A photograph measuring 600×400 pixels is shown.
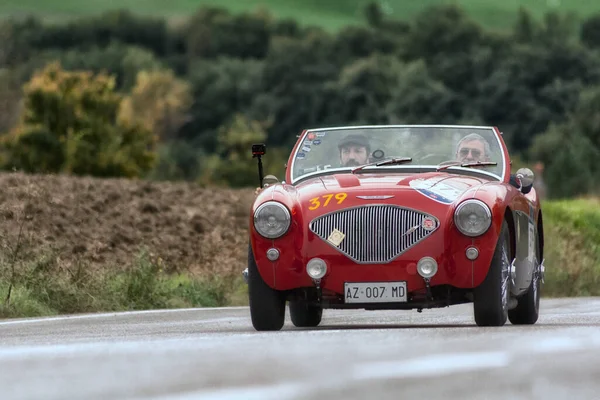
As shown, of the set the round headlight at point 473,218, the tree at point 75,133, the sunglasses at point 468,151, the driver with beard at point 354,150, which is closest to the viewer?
the round headlight at point 473,218

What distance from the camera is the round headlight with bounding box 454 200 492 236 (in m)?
11.0

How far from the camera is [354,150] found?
12617mm

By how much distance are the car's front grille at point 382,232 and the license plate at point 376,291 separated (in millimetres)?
166

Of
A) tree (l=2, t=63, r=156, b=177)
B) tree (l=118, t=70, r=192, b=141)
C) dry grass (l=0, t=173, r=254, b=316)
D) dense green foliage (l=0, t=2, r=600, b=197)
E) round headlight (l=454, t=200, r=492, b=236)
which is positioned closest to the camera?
round headlight (l=454, t=200, r=492, b=236)

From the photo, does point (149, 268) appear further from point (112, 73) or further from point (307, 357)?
point (112, 73)

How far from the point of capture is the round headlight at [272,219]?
1119cm

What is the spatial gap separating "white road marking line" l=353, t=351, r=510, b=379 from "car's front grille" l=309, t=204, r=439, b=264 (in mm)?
3425

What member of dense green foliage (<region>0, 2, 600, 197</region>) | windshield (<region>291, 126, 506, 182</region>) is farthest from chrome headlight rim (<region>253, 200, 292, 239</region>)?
dense green foliage (<region>0, 2, 600, 197</region>)

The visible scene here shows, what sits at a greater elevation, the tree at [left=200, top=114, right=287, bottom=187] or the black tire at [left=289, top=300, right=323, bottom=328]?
the black tire at [left=289, top=300, right=323, bottom=328]

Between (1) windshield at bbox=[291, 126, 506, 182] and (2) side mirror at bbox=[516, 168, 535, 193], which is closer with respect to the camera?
(1) windshield at bbox=[291, 126, 506, 182]

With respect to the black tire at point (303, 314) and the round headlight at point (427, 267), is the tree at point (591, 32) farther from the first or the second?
the round headlight at point (427, 267)

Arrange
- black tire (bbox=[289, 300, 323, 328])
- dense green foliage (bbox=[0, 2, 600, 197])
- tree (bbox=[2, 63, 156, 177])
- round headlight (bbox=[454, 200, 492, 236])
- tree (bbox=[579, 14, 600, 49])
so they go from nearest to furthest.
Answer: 1. round headlight (bbox=[454, 200, 492, 236])
2. black tire (bbox=[289, 300, 323, 328])
3. tree (bbox=[2, 63, 156, 177])
4. dense green foliage (bbox=[0, 2, 600, 197])
5. tree (bbox=[579, 14, 600, 49])

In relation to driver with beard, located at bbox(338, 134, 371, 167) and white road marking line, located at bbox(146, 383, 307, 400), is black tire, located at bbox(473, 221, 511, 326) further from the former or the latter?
white road marking line, located at bbox(146, 383, 307, 400)

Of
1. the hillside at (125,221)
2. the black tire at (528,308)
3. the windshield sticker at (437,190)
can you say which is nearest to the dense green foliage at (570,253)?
the hillside at (125,221)
